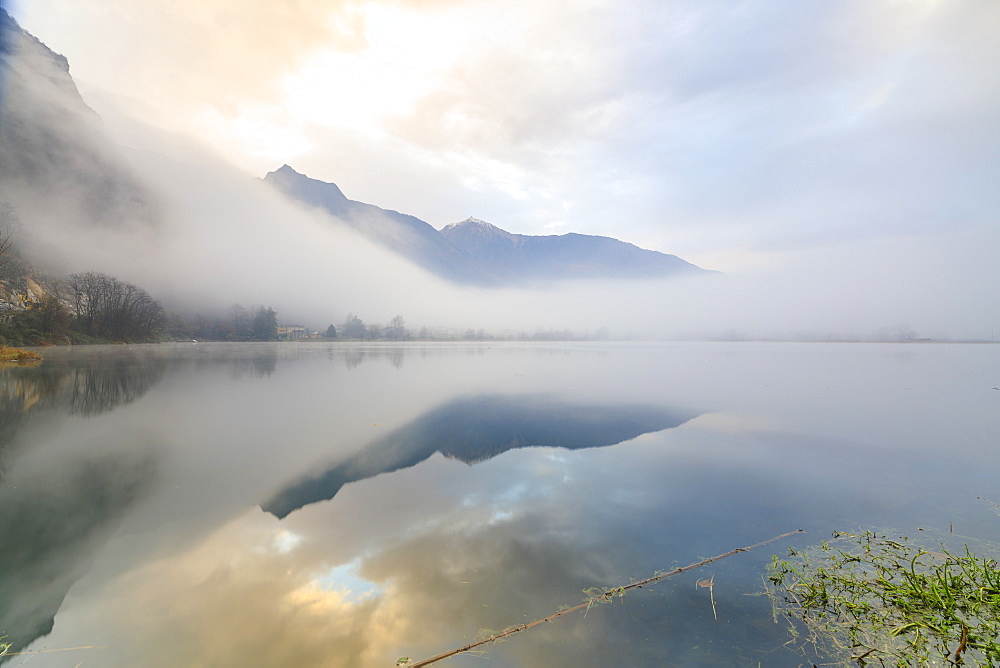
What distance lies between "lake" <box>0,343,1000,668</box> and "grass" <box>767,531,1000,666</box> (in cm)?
42

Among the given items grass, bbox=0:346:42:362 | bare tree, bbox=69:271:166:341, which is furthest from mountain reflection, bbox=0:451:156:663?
bare tree, bbox=69:271:166:341

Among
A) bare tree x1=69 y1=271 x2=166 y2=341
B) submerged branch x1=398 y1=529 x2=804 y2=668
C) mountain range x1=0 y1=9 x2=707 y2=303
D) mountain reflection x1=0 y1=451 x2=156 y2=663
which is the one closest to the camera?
submerged branch x1=398 y1=529 x2=804 y2=668

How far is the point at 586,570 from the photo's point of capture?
582 cm

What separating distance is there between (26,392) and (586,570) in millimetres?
28655

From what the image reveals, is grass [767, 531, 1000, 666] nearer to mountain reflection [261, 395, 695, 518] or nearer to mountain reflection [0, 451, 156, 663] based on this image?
mountain reflection [261, 395, 695, 518]

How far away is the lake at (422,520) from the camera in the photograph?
441 centimetres

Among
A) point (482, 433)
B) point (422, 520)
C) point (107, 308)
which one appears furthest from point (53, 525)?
point (107, 308)

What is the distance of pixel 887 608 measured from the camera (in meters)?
4.66

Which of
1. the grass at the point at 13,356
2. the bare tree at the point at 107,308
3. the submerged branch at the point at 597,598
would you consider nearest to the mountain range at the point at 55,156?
the bare tree at the point at 107,308

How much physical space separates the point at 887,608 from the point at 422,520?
7010mm

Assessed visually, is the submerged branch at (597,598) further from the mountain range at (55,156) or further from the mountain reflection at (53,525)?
the mountain range at (55,156)

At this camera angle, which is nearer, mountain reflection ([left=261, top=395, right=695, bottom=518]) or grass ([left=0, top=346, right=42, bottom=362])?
mountain reflection ([left=261, top=395, right=695, bottom=518])

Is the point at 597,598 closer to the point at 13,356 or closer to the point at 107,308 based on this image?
the point at 13,356

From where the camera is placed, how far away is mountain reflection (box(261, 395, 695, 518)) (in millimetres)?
9477
